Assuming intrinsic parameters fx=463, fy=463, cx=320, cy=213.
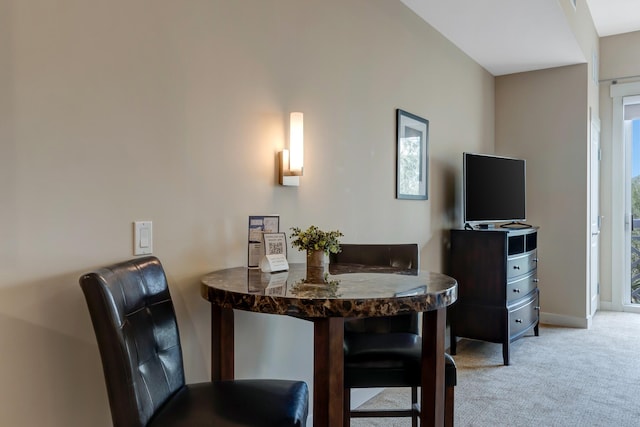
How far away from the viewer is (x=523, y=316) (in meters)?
3.77

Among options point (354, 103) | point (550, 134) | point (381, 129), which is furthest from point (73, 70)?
point (550, 134)

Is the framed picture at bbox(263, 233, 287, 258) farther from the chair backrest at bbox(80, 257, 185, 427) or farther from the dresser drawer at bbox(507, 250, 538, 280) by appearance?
the dresser drawer at bbox(507, 250, 538, 280)

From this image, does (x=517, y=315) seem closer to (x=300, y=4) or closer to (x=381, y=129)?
(x=381, y=129)

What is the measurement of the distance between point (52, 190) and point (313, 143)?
130 cm

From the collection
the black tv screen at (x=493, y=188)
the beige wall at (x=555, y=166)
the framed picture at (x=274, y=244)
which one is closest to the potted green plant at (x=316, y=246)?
the framed picture at (x=274, y=244)

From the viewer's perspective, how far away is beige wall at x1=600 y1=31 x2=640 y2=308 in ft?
16.3

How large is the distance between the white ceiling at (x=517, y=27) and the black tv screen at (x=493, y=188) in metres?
0.94

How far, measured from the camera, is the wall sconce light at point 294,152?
2.11 m

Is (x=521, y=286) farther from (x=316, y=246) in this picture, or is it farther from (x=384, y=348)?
(x=316, y=246)

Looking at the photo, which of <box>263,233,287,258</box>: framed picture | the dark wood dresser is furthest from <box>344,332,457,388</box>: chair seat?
the dark wood dresser

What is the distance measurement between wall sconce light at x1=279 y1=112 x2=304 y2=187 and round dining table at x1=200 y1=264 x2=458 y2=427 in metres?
0.54

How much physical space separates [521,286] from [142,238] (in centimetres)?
317

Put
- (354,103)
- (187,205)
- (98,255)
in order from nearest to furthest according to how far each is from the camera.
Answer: (98,255)
(187,205)
(354,103)

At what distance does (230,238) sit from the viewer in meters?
1.92
